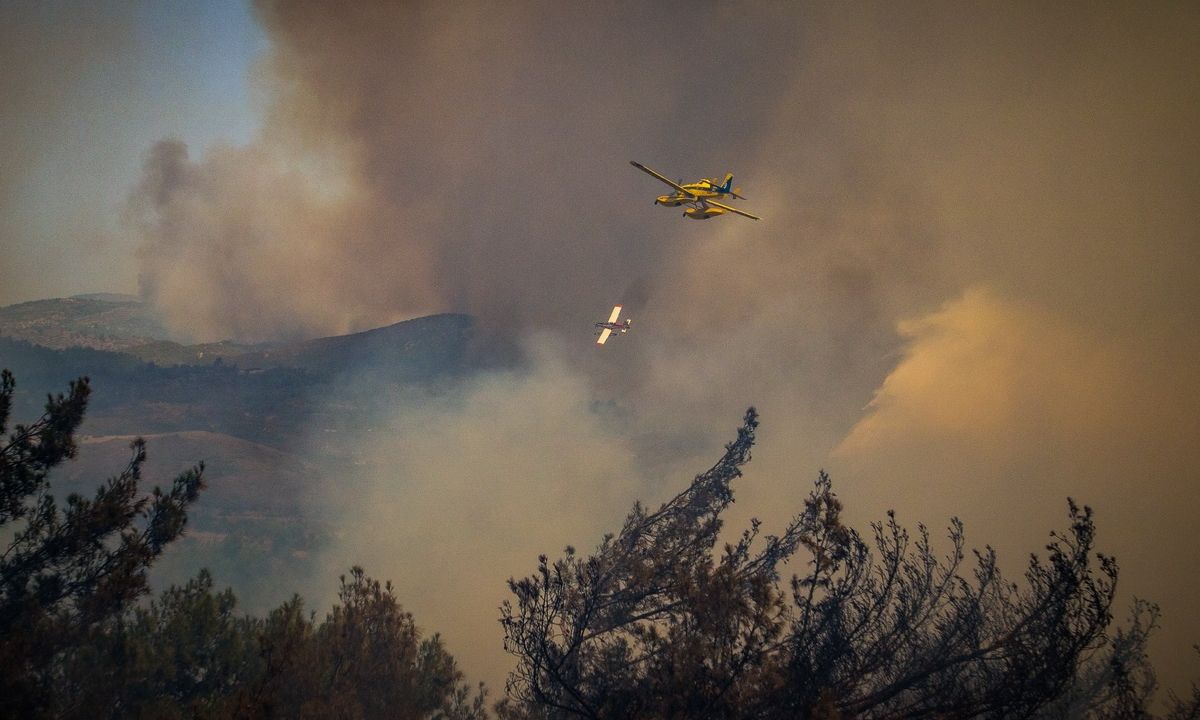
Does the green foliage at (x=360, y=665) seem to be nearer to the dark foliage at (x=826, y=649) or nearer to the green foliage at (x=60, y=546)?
the green foliage at (x=60, y=546)

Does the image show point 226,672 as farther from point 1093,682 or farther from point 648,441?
point 648,441

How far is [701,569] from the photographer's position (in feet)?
78.8

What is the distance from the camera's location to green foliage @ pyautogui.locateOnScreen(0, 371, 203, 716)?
23047mm

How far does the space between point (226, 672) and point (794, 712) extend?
24780 millimetres

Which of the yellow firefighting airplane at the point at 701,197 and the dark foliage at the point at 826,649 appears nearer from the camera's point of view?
the dark foliage at the point at 826,649

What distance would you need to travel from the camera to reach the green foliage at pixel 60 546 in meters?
23.0

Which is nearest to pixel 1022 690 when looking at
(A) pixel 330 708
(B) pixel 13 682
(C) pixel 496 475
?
(A) pixel 330 708

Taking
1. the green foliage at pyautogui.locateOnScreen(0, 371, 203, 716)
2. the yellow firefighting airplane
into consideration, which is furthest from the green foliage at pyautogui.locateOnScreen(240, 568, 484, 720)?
the yellow firefighting airplane

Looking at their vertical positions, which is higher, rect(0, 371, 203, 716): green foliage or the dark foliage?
rect(0, 371, 203, 716): green foliage

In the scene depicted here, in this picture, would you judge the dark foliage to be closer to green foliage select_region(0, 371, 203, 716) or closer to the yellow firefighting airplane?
green foliage select_region(0, 371, 203, 716)

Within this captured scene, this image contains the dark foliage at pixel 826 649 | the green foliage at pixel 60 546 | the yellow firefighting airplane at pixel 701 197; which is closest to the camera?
the dark foliage at pixel 826 649

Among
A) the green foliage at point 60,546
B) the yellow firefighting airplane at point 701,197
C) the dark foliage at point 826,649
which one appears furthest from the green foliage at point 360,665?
the yellow firefighting airplane at point 701,197

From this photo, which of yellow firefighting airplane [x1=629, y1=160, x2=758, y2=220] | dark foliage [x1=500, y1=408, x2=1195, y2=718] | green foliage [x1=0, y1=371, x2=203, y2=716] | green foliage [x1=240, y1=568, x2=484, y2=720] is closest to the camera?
dark foliage [x1=500, y1=408, x2=1195, y2=718]

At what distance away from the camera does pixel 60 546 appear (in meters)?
24.0
